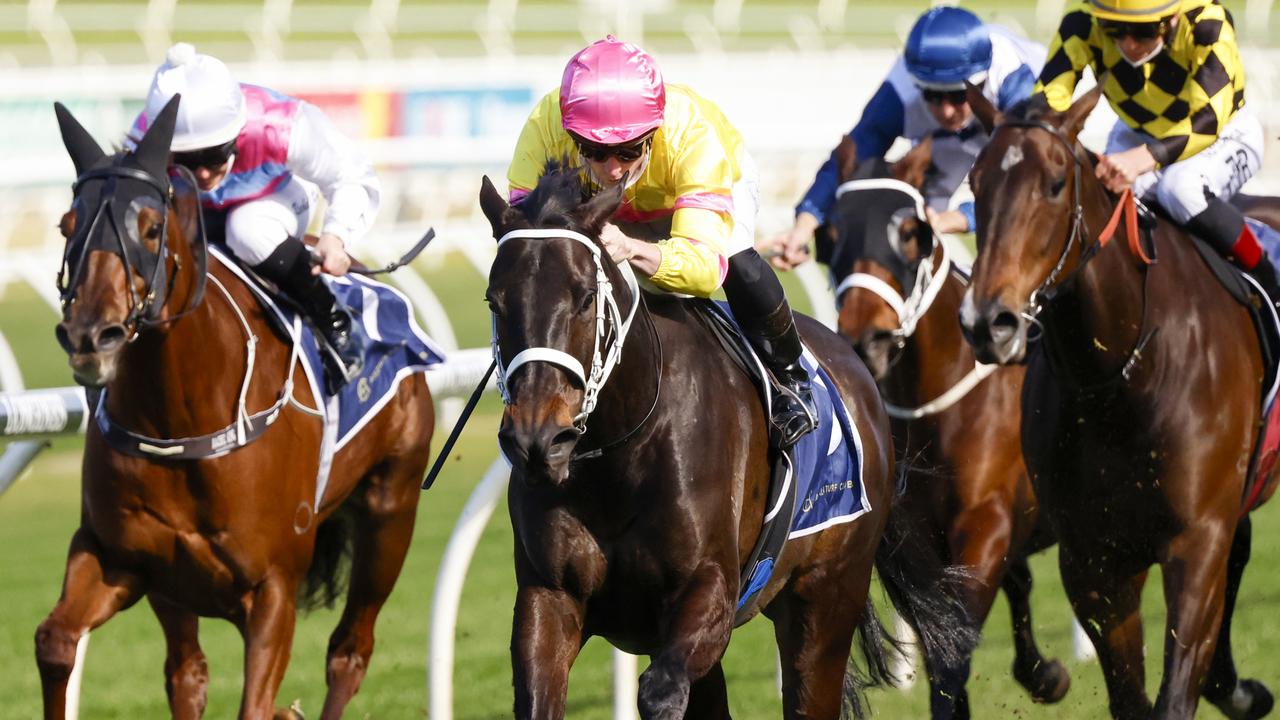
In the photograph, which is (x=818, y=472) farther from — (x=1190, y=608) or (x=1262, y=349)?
(x=1262, y=349)

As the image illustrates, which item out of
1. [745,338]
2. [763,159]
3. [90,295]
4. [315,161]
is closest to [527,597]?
[745,338]

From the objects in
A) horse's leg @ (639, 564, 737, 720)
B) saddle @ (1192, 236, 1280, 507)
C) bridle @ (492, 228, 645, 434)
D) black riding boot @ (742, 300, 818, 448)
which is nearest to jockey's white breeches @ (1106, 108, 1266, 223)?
saddle @ (1192, 236, 1280, 507)

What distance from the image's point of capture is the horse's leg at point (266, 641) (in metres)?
4.11

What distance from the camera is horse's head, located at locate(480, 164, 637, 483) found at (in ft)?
9.40

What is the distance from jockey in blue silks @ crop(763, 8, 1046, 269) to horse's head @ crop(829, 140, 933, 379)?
0.29 feet

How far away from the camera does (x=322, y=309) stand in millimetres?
4715

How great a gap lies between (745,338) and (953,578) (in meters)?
1.11

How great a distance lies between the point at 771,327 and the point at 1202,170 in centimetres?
156

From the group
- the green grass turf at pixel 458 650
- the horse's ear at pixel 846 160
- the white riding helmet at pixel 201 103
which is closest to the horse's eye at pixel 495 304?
the white riding helmet at pixel 201 103

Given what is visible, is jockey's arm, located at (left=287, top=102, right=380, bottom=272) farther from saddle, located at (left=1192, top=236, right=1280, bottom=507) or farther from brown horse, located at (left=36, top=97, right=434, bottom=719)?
saddle, located at (left=1192, top=236, right=1280, bottom=507)

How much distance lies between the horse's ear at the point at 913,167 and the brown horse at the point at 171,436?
6.03 ft

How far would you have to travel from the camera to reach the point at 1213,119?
456cm

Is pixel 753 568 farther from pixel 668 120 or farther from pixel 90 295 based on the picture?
pixel 90 295

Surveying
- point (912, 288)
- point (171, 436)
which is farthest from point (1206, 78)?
point (171, 436)
